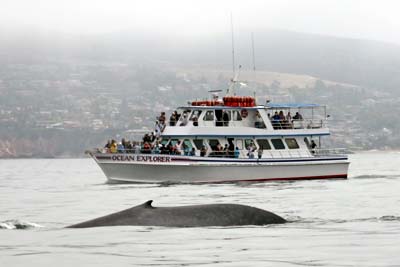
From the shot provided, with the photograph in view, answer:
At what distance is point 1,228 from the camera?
93.6 feet

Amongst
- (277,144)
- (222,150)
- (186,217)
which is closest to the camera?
(186,217)

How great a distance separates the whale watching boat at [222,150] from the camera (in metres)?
61.4

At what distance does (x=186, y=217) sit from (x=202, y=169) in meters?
35.2

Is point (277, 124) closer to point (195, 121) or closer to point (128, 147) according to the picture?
point (195, 121)

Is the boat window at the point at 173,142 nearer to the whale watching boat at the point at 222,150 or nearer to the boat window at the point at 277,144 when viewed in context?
the whale watching boat at the point at 222,150

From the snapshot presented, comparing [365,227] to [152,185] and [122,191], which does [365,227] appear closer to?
[122,191]

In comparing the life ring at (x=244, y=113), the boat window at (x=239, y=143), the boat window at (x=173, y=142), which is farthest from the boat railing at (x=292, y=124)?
the boat window at (x=173, y=142)

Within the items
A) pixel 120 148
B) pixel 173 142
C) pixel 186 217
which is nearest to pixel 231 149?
pixel 173 142

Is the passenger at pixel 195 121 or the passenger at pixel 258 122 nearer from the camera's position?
the passenger at pixel 195 121

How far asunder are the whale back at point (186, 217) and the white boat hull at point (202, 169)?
34100 millimetres

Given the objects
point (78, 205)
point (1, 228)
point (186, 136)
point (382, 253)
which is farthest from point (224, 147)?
point (382, 253)

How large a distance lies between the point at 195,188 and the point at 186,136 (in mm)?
7449

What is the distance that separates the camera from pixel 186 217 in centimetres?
2612

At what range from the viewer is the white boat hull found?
61.2 meters
